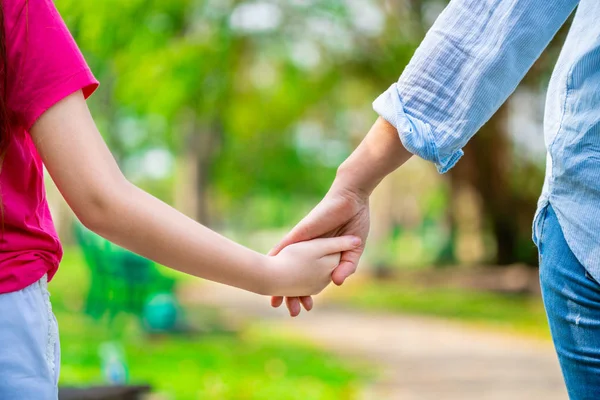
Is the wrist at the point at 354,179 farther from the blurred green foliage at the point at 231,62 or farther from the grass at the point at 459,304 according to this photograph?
the grass at the point at 459,304

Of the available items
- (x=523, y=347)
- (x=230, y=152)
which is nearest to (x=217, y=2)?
(x=523, y=347)

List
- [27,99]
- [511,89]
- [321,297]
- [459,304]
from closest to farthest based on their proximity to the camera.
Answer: [27,99]
[511,89]
[459,304]
[321,297]

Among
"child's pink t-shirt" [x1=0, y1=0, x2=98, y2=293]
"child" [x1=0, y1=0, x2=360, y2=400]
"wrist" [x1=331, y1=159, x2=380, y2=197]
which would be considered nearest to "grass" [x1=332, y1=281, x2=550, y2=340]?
"wrist" [x1=331, y1=159, x2=380, y2=197]

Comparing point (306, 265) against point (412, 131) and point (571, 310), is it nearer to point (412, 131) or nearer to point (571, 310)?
point (412, 131)

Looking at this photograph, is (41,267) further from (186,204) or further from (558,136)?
(186,204)

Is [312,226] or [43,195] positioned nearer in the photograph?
[43,195]

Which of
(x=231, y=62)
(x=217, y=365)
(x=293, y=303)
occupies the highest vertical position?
(x=231, y=62)

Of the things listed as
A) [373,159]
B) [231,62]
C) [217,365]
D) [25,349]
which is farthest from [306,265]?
[231,62]

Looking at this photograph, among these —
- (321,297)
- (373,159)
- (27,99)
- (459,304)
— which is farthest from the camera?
(321,297)

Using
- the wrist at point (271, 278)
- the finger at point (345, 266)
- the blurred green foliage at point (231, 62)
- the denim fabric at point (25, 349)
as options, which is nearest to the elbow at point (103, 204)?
the denim fabric at point (25, 349)

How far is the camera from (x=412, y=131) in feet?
4.52

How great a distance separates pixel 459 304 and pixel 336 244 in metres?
9.63

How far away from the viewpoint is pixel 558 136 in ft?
4.12

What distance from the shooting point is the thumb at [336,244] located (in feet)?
5.39
